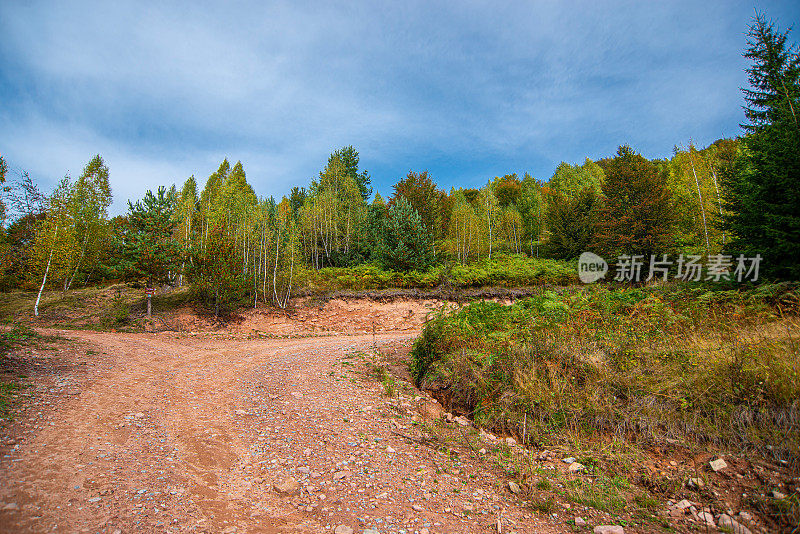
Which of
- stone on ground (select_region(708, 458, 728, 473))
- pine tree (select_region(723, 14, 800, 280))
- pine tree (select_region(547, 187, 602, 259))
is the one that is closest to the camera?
stone on ground (select_region(708, 458, 728, 473))

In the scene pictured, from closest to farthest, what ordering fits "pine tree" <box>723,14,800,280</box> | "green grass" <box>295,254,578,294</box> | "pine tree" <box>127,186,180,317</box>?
"pine tree" <box>723,14,800,280</box> < "pine tree" <box>127,186,180,317</box> < "green grass" <box>295,254,578,294</box>

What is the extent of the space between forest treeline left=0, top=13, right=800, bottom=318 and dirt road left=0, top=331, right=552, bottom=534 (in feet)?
36.8

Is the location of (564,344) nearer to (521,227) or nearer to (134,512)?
(134,512)

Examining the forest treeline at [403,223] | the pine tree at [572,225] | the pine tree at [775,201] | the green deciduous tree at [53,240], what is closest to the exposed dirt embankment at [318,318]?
the forest treeline at [403,223]

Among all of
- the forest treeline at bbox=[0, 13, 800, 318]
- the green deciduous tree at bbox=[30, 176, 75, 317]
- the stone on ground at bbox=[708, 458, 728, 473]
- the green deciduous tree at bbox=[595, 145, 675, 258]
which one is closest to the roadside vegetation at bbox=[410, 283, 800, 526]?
the stone on ground at bbox=[708, 458, 728, 473]

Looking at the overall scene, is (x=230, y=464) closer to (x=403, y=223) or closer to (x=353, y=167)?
(x=403, y=223)

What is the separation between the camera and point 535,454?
4.41m

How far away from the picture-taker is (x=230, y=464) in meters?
4.07

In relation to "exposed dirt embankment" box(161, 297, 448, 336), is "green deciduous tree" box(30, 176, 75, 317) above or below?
above

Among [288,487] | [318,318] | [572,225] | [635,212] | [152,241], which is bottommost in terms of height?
[318,318]

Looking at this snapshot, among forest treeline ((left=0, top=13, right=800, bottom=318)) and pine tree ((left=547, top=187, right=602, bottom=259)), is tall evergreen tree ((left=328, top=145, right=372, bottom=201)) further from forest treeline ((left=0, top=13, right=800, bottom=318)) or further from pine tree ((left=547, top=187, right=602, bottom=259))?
pine tree ((left=547, top=187, right=602, bottom=259))

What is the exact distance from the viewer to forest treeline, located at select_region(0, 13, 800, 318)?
38.1ft

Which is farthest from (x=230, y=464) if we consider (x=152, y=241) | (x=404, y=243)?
(x=404, y=243)

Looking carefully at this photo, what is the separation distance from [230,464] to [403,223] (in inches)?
866
